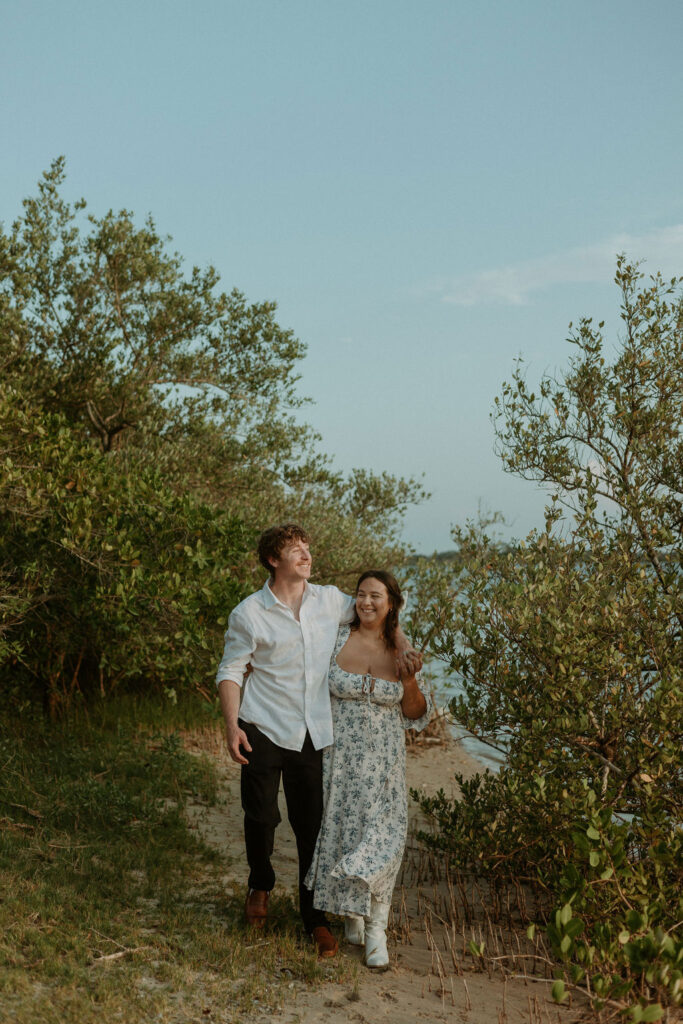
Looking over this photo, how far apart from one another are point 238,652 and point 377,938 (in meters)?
1.70

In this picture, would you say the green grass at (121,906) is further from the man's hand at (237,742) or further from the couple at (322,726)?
the man's hand at (237,742)

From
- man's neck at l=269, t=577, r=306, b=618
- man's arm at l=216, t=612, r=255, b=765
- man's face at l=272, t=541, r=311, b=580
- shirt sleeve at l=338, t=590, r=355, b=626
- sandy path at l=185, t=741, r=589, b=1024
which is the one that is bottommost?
sandy path at l=185, t=741, r=589, b=1024

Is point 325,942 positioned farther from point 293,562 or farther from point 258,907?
point 293,562

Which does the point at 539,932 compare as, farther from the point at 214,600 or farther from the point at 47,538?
the point at 47,538

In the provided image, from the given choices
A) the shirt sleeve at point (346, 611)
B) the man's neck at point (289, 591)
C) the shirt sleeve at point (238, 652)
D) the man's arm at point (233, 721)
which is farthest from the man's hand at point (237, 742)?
the shirt sleeve at point (346, 611)

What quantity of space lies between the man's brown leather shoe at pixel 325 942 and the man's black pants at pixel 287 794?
0.23 feet

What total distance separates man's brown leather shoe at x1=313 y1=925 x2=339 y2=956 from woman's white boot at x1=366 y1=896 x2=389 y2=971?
0.61ft

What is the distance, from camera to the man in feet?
16.2

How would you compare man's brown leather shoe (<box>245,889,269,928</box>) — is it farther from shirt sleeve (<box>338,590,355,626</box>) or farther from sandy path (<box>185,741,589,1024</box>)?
shirt sleeve (<box>338,590,355,626</box>)

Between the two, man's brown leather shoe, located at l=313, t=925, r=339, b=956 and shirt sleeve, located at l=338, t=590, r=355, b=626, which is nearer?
man's brown leather shoe, located at l=313, t=925, r=339, b=956

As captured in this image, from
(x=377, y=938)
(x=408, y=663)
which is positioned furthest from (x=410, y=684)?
(x=377, y=938)

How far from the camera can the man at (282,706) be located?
4.94 metres

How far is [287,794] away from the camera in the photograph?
5.07m

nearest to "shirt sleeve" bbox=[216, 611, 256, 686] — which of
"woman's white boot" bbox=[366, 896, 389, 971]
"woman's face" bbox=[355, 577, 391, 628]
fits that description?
"woman's face" bbox=[355, 577, 391, 628]
